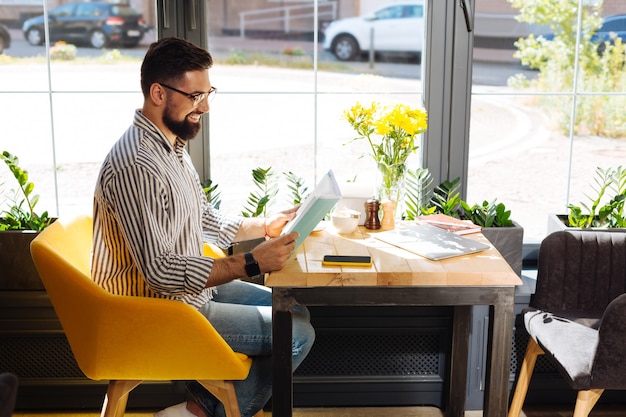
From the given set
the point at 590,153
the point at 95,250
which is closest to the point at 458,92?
the point at 95,250

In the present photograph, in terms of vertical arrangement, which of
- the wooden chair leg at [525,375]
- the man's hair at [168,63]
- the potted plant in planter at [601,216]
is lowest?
the wooden chair leg at [525,375]

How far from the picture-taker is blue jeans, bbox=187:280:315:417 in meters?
2.41

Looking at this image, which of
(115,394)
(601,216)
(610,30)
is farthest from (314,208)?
(610,30)

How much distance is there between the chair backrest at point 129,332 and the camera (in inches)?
88.2

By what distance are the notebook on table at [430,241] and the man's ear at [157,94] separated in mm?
875

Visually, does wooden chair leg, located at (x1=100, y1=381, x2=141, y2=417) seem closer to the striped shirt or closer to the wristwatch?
the striped shirt

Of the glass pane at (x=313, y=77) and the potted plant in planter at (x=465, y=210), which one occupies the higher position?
the glass pane at (x=313, y=77)

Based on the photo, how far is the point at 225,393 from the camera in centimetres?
239

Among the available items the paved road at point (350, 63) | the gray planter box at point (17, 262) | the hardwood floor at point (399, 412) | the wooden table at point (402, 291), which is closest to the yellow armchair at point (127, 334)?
the wooden table at point (402, 291)

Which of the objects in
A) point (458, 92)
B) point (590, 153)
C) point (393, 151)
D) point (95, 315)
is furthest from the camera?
point (590, 153)

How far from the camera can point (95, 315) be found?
2.25m

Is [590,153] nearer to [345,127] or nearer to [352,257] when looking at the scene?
[345,127]

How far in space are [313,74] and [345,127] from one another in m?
0.30

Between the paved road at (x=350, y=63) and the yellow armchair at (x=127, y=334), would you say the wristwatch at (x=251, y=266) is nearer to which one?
the yellow armchair at (x=127, y=334)
